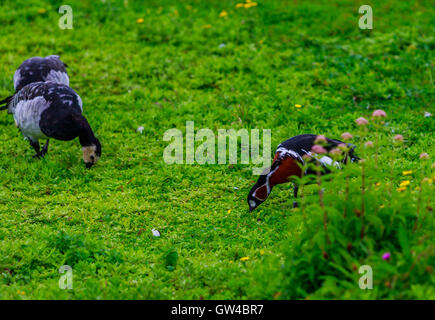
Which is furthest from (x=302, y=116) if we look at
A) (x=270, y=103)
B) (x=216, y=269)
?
(x=216, y=269)

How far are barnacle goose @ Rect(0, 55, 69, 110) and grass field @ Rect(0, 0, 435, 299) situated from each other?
78cm

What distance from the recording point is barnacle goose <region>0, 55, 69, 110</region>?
7930 mm

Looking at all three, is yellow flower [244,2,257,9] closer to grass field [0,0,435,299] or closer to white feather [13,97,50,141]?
grass field [0,0,435,299]

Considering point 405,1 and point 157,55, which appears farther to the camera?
point 405,1

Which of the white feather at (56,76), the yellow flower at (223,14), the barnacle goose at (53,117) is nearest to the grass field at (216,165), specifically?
the yellow flower at (223,14)

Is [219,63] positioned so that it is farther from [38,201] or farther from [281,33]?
[38,201]

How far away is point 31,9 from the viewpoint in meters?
11.5

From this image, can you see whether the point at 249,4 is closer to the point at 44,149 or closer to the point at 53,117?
the point at 44,149

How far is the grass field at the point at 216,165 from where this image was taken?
4.10 m

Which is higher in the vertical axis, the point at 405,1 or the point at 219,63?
the point at 405,1

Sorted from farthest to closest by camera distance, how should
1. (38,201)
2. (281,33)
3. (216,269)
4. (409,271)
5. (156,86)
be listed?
(281,33) < (156,86) < (38,201) < (216,269) < (409,271)

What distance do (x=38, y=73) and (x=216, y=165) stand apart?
122 inches

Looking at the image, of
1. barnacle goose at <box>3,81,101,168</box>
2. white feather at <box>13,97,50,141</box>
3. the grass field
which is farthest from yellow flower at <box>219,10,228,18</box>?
white feather at <box>13,97,50,141</box>
